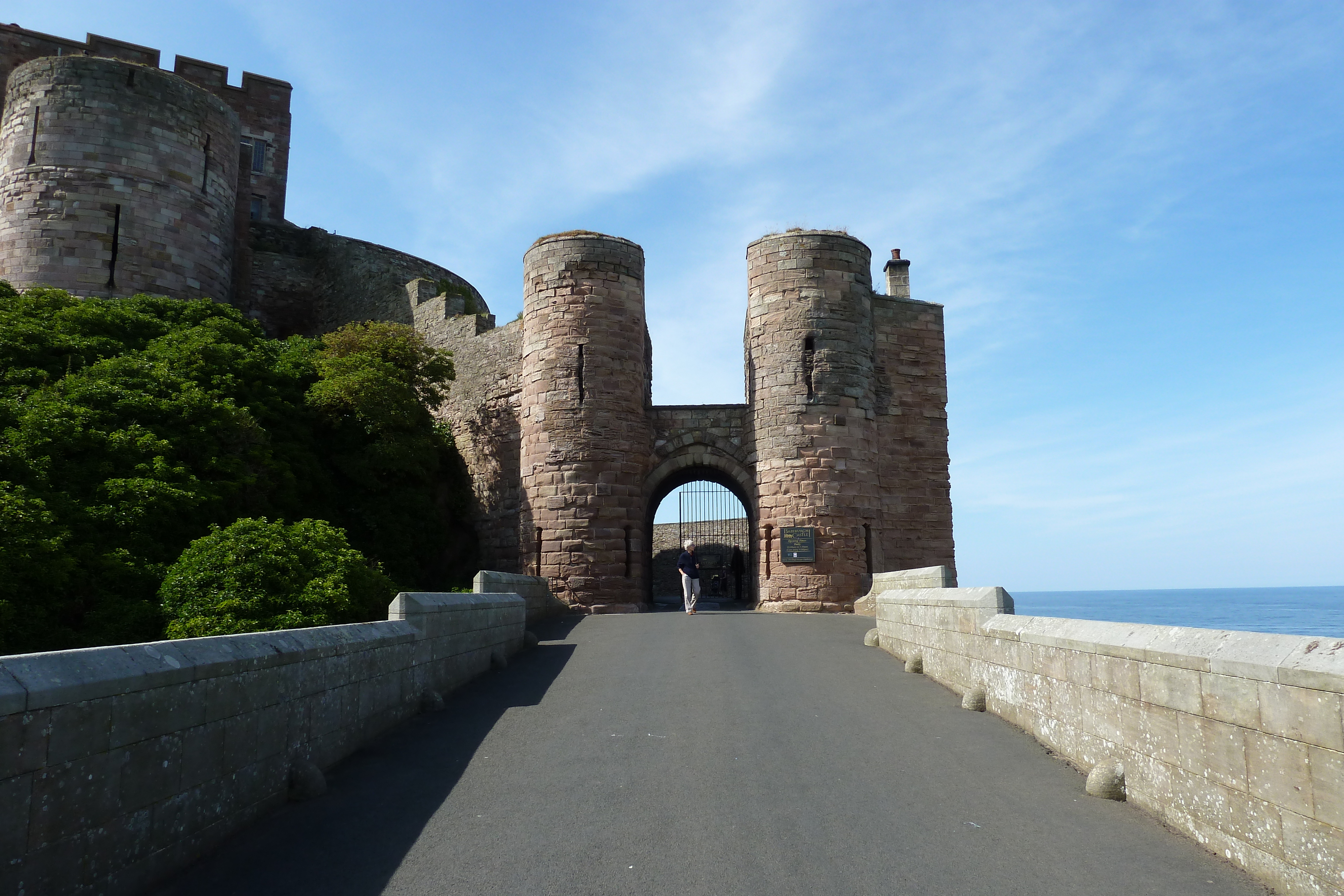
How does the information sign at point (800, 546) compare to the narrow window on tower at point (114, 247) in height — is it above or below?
below

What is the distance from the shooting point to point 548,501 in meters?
19.2

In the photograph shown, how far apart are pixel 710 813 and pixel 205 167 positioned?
26071 millimetres

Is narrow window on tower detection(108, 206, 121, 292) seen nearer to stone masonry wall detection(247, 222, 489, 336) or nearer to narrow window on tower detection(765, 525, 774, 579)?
→ stone masonry wall detection(247, 222, 489, 336)

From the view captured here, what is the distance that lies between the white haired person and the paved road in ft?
27.5

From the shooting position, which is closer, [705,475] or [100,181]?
[705,475]

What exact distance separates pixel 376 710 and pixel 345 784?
1192 mm

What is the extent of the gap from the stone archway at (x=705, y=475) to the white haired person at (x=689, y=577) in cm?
264

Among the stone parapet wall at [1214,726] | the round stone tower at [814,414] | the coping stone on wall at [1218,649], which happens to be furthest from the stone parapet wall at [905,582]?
the coping stone on wall at [1218,649]

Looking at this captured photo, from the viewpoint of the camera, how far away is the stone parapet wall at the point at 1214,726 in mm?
3590

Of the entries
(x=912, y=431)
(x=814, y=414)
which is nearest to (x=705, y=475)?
(x=814, y=414)

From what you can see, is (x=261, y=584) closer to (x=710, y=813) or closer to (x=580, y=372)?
(x=710, y=813)

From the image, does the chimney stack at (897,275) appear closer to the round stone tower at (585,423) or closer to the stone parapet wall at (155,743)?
the round stone tower at (585,423)

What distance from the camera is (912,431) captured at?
22391 mm

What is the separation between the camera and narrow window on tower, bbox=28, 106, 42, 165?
2278 cm
